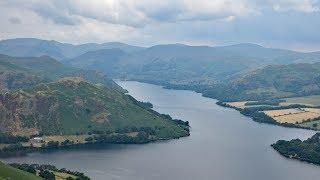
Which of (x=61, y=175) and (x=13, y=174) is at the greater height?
(x=13, y=174)

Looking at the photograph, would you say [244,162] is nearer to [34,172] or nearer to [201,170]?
[201,170]

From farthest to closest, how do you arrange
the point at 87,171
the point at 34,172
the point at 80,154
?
the point at 80,154
the point at 87,171
the point at 34,172

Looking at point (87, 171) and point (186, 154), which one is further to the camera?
point (186, 154)

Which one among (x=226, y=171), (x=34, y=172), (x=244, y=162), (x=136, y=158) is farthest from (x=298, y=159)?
(x=34, y=172)

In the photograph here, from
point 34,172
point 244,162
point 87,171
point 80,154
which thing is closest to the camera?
point 34,172

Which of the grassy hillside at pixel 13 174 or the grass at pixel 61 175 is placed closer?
the grassy hillside at pixel 13 174

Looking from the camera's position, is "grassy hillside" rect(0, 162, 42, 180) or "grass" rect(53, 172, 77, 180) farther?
"grass" rect(53, 172, 77, 180)

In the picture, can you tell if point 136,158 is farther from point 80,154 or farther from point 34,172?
point 34,172

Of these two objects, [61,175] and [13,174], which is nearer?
[13,174]

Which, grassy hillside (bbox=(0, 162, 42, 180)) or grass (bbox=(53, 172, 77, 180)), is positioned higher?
grassy hillside (bbox=(0, 162, 42, 180))

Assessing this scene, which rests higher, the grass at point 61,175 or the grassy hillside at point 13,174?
the grassy hillside at point 13,174
